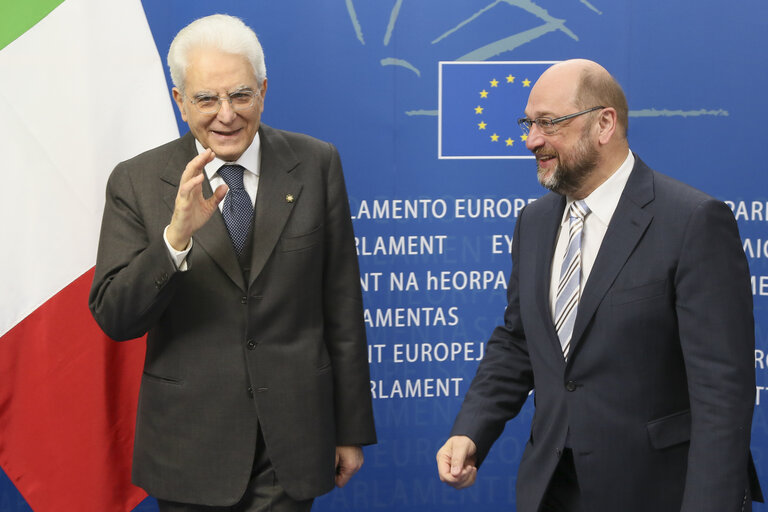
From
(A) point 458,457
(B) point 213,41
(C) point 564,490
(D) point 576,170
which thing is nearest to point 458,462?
(A) point 458,457

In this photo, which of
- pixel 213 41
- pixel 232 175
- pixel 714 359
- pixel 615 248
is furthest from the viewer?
pixel 232 175

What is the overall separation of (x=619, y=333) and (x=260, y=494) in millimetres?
909

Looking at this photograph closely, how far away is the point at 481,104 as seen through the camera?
9.90 ft

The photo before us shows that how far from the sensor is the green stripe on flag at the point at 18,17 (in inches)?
93.7

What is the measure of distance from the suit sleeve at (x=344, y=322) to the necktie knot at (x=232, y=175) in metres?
0.22

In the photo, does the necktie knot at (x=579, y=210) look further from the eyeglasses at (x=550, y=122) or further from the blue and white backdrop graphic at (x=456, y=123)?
the blue and white backdrop graphic at (x=456, y=123)

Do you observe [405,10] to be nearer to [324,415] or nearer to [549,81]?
[549,81]

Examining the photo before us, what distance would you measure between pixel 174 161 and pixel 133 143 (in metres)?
0.57

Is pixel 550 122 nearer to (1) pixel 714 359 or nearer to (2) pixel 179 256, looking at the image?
(1) pixel 714 359

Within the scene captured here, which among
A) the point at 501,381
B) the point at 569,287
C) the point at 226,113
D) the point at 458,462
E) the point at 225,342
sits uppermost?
the point at 226,113

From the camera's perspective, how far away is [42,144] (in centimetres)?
238

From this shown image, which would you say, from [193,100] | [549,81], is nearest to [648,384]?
[549,81]

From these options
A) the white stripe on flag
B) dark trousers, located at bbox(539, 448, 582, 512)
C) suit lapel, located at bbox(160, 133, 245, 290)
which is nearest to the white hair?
suit lapel, located at bbox(160, 133, 245, 290)

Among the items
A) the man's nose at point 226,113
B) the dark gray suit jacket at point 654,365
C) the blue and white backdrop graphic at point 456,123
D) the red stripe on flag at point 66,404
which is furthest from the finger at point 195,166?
the blue and white backdrop graphic at point 456,123
